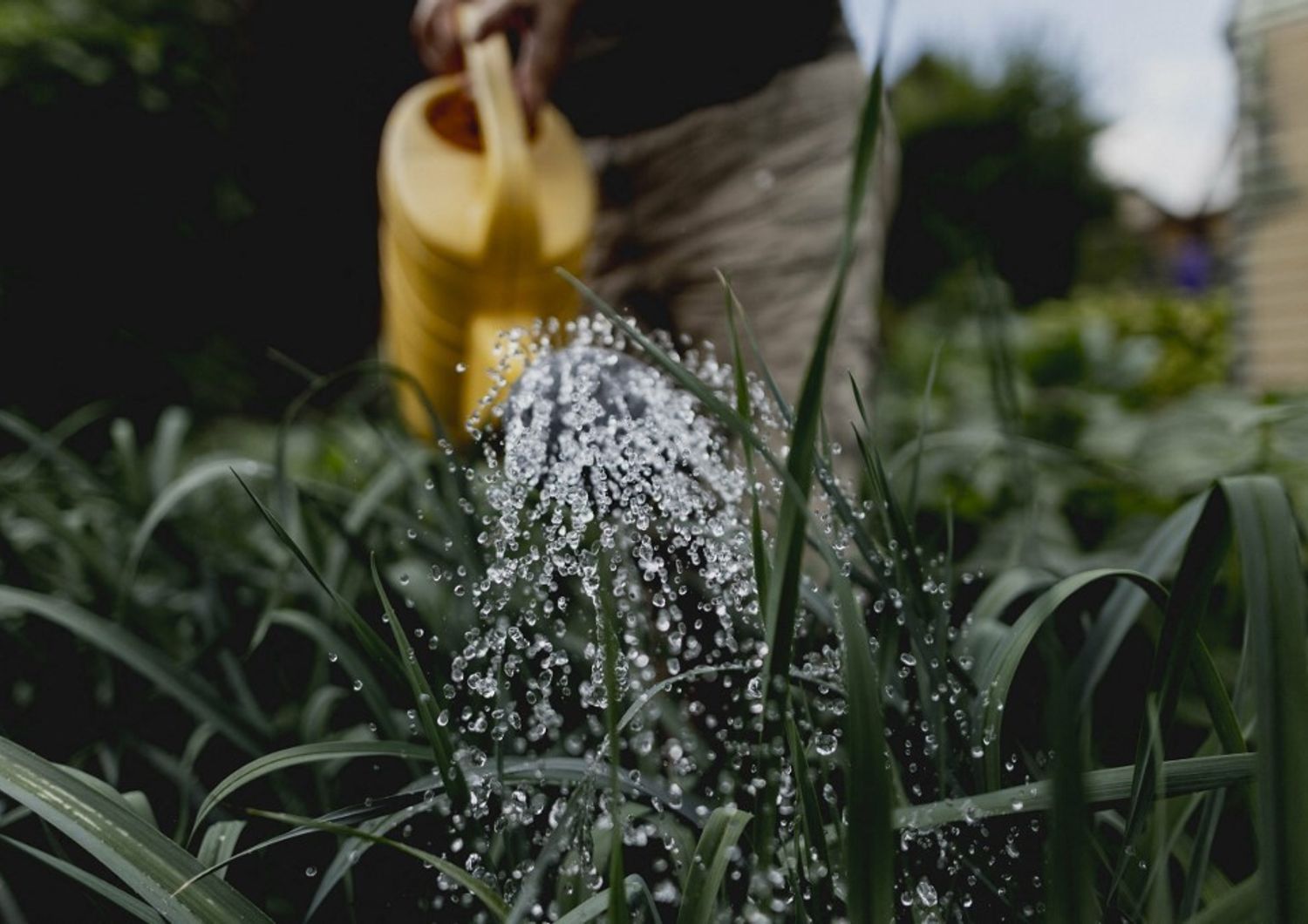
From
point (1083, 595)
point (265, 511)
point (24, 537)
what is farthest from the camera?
point (24, 537)

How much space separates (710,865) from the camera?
606 mm

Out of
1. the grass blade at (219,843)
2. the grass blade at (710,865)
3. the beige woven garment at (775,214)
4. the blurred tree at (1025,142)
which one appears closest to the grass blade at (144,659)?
the grass blade at (219,843)

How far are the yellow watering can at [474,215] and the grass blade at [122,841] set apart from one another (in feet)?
3.14

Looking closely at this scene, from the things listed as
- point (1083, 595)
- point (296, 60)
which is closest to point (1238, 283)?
point (1083, 595)

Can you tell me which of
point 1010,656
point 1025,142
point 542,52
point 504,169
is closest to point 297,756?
point 1010,656

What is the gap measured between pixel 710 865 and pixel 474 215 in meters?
1.23

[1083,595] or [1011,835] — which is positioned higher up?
[1083,595]

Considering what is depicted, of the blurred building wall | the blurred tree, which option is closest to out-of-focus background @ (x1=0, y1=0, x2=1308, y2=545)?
the blurred building wall

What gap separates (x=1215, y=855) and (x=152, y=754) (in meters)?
1.04

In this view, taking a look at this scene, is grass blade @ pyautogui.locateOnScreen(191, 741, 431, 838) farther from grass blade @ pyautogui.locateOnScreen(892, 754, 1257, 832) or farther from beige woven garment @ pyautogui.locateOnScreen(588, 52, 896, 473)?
beige woven garment @ pyautogui.locateOnScreen(588, 52, 896, 473)

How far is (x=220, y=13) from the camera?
396 cm

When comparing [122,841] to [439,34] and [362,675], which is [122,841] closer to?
[362,675]

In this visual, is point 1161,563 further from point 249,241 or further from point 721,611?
point 249,241

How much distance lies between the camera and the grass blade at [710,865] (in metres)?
0.57
